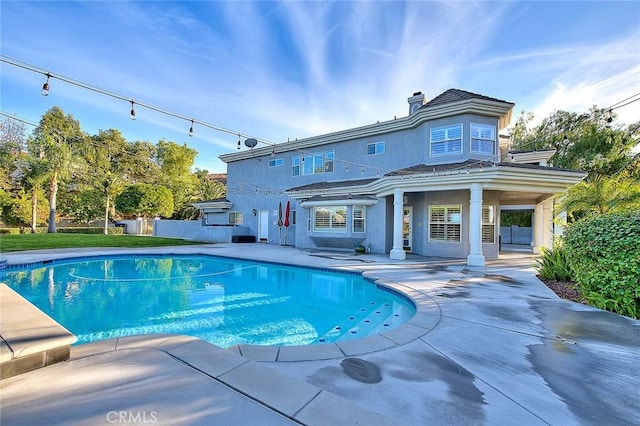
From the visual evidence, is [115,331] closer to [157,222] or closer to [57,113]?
[157,222]

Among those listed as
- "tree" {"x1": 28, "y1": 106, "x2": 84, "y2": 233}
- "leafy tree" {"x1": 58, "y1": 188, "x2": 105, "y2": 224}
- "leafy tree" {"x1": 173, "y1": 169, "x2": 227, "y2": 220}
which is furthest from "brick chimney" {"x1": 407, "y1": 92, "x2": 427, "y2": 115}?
"leafy tree" {"x1": 58, "y1": 188, "x2": 105, "y2": 224}

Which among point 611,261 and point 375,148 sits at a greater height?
point 375,148

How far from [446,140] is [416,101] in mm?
4118

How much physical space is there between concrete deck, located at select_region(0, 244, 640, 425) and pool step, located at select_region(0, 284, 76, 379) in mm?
152

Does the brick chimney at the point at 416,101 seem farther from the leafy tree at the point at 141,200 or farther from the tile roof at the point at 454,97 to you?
the leafy tree at the point at 141,200

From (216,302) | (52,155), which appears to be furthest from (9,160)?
(216,302)

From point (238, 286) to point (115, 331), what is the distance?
4289mm

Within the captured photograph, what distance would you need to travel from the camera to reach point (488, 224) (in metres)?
13.2

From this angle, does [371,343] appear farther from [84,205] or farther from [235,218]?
[84,205]

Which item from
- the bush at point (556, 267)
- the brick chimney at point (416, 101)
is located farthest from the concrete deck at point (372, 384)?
the brick chimney at point (416, 101)

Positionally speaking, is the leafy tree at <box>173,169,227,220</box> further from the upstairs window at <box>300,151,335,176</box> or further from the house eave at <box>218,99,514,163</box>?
the upstairs window at <box>300,151,335,176</box>

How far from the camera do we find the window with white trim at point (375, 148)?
55.1ft

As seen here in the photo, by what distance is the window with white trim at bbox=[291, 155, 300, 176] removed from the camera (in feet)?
68.1

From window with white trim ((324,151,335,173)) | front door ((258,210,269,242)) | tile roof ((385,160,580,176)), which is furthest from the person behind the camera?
front door ((258,210,269,242))
